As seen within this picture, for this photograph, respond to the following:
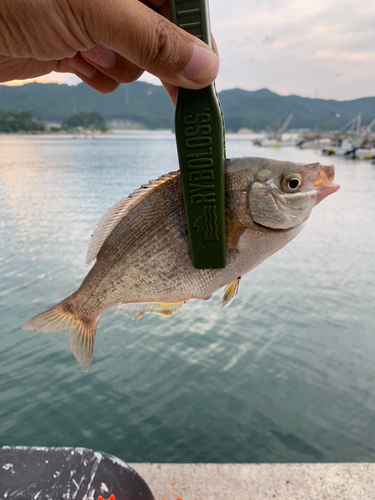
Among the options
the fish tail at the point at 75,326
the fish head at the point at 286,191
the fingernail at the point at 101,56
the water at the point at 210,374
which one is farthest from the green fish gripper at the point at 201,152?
the water at the point at 210,374

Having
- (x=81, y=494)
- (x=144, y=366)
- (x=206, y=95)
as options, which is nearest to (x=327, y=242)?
(x=144, y=366)

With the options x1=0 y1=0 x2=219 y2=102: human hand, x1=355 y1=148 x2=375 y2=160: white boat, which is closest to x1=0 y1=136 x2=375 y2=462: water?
x1=0 y1=0 x2=219 y2=102: human hand

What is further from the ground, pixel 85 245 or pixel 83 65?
pixel 83 65

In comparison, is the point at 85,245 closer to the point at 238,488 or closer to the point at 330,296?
the point at 330,296

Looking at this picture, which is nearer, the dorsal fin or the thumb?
the thumb

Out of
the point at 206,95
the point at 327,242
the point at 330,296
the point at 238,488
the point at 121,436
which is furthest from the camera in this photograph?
the point at 327,242

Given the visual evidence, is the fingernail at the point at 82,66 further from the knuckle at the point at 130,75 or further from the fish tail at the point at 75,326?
the fish tail at the point at 75,326

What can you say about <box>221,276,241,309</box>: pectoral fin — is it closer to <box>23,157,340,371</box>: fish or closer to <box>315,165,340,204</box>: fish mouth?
<box>23,157,340,371</box>: fish
